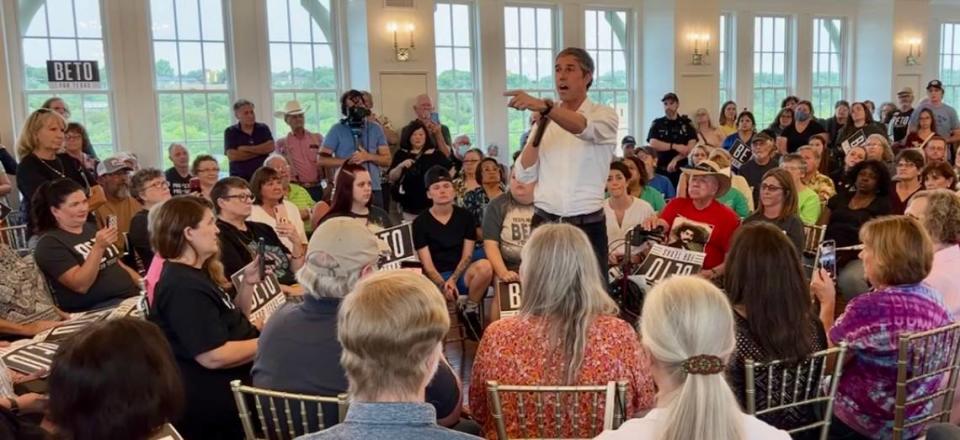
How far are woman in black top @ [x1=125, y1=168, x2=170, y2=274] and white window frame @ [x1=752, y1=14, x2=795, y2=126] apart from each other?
9070 mm

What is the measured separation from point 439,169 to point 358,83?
4.07m

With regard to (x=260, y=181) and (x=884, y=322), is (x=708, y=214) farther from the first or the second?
(x=260, y=181)

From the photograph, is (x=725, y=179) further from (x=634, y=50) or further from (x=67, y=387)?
(x=634, y=50)

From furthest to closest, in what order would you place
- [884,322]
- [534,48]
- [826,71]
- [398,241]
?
[826,71], [534,48], [398,241], [884,322]

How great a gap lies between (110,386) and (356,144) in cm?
506

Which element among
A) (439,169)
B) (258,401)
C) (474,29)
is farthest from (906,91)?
(258,401)

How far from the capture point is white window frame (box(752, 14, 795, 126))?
11.1m

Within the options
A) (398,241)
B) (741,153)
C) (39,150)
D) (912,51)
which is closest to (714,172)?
(398,241)

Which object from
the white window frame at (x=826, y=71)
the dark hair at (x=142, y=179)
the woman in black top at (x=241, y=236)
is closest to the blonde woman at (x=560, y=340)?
the woman in black top at (x=241, y=236)

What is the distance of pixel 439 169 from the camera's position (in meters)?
4.44

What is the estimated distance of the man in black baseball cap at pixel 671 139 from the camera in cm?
845

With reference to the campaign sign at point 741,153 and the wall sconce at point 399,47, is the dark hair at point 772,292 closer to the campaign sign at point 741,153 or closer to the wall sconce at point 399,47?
the campaign sign at point 741,153

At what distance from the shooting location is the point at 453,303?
4.41m

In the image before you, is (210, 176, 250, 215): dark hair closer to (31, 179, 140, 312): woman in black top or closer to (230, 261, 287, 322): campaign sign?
(31, 179, 140, 312): woman in black top
